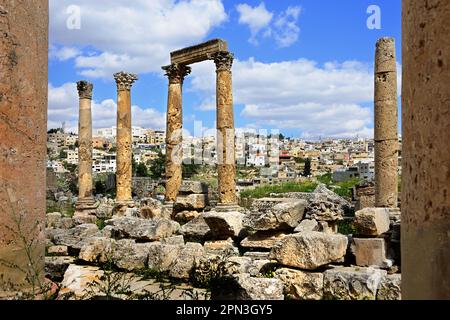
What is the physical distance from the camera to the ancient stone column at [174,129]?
60.0 ft

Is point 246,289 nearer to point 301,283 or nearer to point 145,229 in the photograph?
point 301,283

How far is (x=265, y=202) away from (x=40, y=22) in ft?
22.5

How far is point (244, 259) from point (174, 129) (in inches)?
464

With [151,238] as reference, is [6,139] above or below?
above

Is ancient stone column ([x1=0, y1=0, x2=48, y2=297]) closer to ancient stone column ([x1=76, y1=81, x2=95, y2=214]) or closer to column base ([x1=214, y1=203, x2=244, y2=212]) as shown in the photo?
column base ([x1=214, y1=203, x2=244, y2=212])

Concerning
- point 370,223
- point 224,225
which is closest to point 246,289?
point 370,223

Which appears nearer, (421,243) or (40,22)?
(421,243)

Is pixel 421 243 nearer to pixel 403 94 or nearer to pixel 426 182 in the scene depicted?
pixel 426 182

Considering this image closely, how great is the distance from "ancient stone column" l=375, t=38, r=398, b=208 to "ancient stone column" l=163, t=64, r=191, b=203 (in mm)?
8580

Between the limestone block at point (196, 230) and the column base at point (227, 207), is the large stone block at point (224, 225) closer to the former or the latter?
the limestone block at point (196, 230)

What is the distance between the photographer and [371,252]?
7.58m

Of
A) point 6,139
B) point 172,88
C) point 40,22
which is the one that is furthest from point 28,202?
point 172,88

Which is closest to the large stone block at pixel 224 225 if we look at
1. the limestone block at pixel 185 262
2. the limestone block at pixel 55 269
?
the limestone block at pixel 185 262

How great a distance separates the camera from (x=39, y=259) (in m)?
4.23
